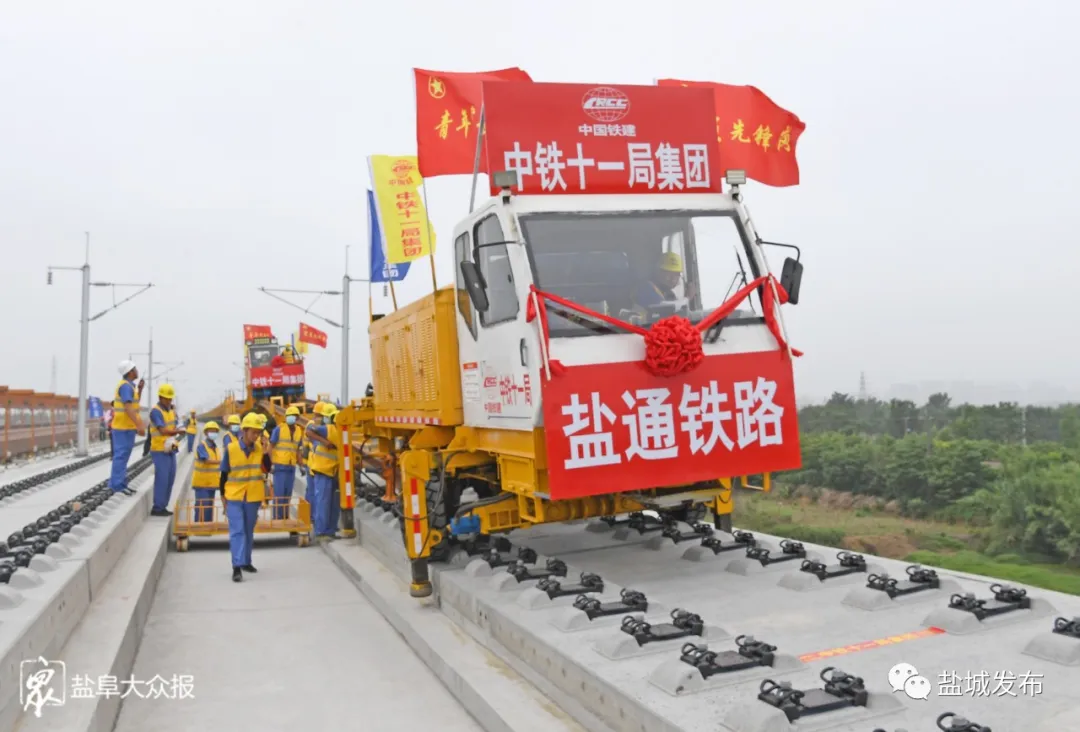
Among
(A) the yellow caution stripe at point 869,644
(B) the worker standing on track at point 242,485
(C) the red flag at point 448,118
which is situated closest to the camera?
(A) the yellow caution stripe at point 869,644

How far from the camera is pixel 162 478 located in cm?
1183

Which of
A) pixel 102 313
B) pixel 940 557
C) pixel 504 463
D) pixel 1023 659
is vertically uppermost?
pixel 102 313

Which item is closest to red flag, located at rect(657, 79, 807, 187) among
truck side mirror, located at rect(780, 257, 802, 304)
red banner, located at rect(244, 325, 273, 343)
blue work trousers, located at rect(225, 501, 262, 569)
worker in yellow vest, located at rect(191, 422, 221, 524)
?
truck side mirror, located at rect(780, 257, 802, 304)

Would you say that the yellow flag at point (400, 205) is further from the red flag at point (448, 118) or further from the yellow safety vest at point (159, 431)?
the yellow safety vest at point (159, 431)

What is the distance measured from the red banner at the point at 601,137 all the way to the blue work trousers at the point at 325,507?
6.30 m

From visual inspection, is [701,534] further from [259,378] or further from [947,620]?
[259,378]

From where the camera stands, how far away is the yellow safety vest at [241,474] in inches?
363

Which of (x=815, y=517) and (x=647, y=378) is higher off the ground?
(x=647, y=378)

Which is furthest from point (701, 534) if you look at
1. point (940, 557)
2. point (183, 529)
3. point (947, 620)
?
point (183, 529)

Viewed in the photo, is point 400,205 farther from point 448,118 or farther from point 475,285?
point 475,285

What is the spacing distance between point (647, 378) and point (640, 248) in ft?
3.59

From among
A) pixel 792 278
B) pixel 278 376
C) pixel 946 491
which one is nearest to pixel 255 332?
pixel 278 376

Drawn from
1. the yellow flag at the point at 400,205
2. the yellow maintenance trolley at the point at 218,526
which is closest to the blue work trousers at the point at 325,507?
the yellow maintenance trolley at the point at 218,526

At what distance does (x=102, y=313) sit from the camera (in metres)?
26.9
